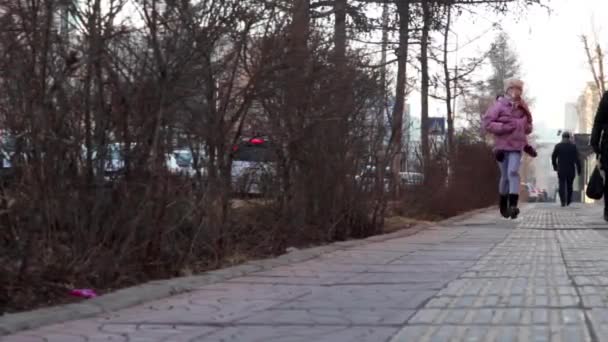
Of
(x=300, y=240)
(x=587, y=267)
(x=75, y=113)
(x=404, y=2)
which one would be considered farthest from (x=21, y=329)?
(x=404, y=2)

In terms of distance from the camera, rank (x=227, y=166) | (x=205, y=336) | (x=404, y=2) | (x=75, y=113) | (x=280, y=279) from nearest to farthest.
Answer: (x=205, y=336) < (x=75, y=113) < (x=280, y=279) < (x=227, y=166) < (x=404, y=2)

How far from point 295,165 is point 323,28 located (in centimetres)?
155

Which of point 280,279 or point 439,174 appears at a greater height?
point 439,174

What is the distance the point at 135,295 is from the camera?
6.94 metres

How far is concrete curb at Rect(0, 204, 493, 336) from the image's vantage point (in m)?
5.89

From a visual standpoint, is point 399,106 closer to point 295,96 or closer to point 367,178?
point 367,178

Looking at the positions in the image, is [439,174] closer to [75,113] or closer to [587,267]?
[587,267]

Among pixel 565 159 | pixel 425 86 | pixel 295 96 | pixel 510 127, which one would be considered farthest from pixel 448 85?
pixel 295 96

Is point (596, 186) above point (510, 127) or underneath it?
underneath

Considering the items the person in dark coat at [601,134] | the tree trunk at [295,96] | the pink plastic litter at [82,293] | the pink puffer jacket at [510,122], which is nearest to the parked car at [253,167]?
the tree trunk at [295,96]

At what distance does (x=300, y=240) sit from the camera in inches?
436

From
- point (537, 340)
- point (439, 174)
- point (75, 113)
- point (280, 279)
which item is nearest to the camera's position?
point (537, 340)

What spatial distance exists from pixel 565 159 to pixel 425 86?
5.20 m

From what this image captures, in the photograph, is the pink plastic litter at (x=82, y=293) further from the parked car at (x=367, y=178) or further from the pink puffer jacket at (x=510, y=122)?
the pink puffer jacket at (x=510, y=122)
